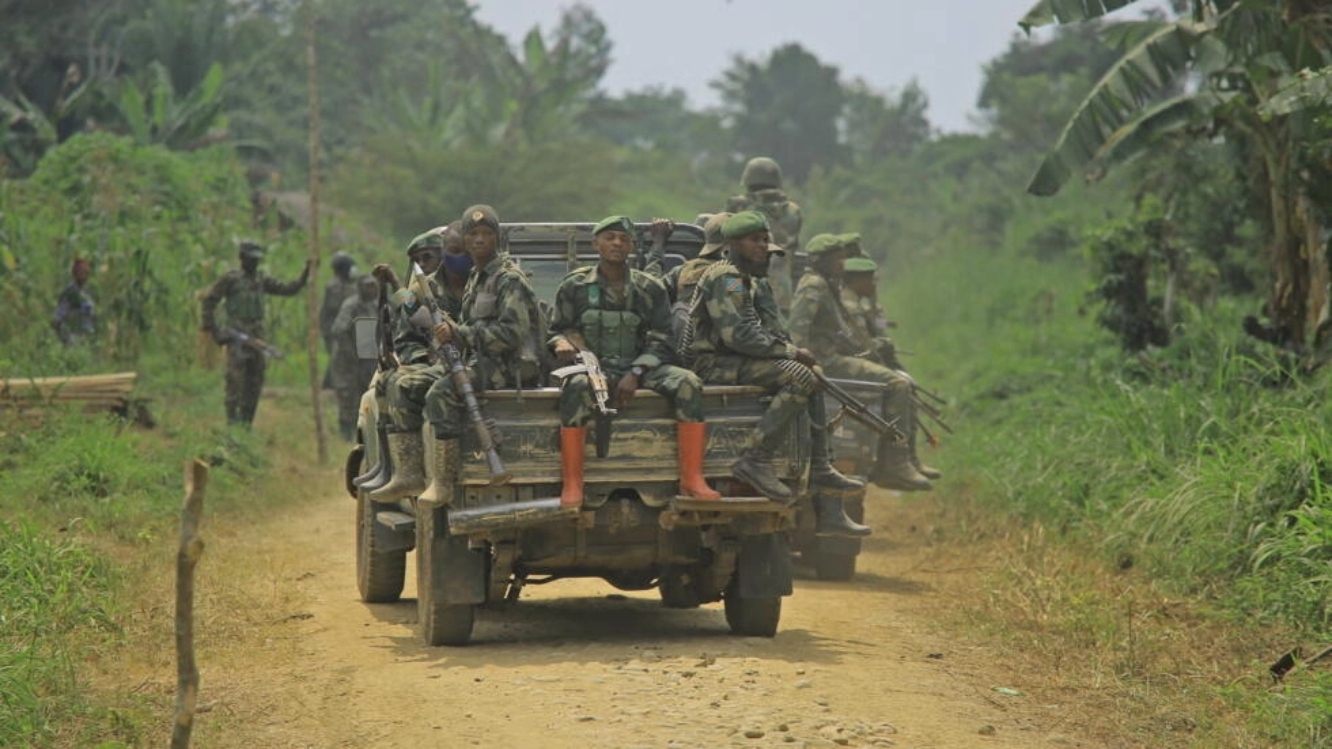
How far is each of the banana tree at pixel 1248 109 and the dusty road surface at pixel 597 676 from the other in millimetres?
4223

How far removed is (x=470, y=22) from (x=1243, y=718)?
4710 centimetres

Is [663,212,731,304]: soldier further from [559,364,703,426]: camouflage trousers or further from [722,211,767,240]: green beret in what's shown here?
[559,364,703,426]: camouflage trousers

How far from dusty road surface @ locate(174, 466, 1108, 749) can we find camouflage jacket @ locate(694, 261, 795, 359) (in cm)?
140

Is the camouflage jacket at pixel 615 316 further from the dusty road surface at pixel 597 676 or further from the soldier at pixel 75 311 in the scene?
the soldier at pixel 75 311

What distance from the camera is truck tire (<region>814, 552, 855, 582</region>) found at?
38.5ft

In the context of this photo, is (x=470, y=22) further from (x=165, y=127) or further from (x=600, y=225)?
(x=600, y=225)

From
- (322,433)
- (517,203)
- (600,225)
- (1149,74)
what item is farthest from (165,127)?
(600,225)

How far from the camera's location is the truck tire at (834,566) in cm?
1175

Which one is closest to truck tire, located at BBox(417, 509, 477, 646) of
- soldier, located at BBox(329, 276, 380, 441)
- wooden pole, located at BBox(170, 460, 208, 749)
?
wooden pole, located at BBox(170, 460, 208, 749)

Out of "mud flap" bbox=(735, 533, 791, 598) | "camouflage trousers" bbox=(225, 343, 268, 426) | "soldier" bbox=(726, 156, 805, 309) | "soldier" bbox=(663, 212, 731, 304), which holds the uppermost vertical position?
"soldier" bbox=(726, 156, 805, 309)

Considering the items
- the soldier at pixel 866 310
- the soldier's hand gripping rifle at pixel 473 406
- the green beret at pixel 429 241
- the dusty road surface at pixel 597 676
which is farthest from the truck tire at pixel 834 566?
the soldier's hand gripping rifle at pixel 473 406

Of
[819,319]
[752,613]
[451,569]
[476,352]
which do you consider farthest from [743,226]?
[819,319]

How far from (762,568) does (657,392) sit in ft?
3.36

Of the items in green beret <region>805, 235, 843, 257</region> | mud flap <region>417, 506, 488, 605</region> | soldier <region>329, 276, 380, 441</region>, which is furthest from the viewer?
soldier <region>329, 276, 380, 441</region>
